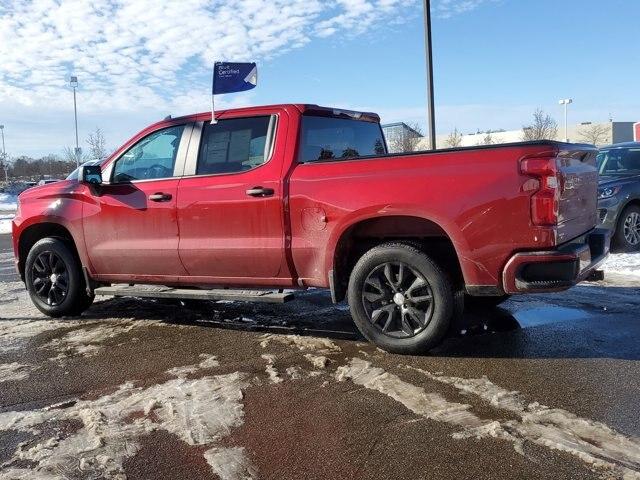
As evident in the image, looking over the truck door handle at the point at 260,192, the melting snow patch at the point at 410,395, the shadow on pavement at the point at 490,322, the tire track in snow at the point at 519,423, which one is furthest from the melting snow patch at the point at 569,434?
the truck door handle at the point at 260,192

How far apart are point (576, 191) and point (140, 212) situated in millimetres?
3745

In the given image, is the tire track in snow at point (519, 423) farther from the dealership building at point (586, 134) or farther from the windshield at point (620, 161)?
the dealership building at point (586, 134)

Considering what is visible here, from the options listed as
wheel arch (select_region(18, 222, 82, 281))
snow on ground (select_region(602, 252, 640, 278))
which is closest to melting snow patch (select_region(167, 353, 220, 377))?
wheel arch (select_region(18, 222, 82, 281))

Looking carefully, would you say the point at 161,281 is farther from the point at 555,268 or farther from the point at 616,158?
the point at 616,158

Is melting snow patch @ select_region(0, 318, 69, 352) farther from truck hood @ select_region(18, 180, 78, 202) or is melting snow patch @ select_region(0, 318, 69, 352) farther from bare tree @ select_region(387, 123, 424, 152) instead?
bare tree @ select_region(387, 123, 424, 152)

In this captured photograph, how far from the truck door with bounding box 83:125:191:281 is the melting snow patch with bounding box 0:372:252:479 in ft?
5.36

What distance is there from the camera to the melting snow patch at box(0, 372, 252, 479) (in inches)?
114

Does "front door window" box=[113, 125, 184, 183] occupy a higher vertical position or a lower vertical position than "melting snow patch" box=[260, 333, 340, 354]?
higher

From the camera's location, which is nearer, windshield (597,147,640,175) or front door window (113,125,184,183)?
front door window (113,125,184,183)

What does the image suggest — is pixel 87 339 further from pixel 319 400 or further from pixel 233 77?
pixel 233 77

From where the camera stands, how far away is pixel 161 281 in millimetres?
5516

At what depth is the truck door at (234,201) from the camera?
15.6 ft

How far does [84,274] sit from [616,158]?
8614mm

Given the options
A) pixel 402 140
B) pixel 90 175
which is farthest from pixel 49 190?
pixel 402 140
